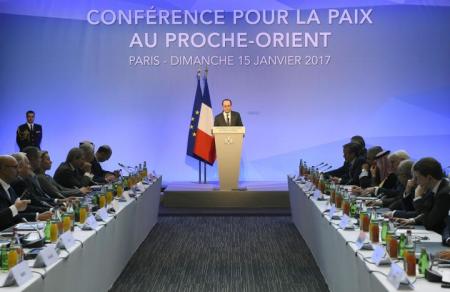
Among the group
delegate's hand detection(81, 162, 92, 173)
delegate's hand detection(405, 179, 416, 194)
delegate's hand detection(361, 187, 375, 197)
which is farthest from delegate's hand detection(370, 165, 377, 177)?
delegate's hand detection(81, 162, 92, 173)

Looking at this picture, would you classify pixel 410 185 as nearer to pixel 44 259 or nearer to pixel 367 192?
pixel 367 192

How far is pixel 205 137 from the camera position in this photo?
1045cm

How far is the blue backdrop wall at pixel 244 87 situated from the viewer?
436 inches

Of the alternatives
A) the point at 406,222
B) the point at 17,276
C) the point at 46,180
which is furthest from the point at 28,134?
the point at 17,276

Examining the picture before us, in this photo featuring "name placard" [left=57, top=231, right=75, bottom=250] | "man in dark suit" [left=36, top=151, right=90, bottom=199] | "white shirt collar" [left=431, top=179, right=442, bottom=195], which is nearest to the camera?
"name placard" [left=57, top=231, right=75, bottom=250]

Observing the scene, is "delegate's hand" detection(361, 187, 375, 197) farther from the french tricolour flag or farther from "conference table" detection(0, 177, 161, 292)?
the french tricolour flag

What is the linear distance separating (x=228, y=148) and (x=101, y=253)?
458cm

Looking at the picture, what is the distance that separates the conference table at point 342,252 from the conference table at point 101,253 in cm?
152

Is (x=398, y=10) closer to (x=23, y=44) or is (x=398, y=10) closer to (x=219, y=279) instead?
(x=23, y=44)

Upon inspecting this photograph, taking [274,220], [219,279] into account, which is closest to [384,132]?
[274,220]

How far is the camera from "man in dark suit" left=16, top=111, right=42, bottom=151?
10664 millimetres

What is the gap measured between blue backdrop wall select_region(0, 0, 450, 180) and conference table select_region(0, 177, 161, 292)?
154 inches

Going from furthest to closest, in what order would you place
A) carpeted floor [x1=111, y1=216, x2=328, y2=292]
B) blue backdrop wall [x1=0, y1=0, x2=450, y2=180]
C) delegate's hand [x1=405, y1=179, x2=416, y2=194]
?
1. blue backdrop wall [x1=0, y1=0, x2=450, y2=180]
2. carpeted floor [x1=111, y1=216, x2=328, y2=292]
3. delegate's hand [x1=405, y1=179, x2=416, y2=194]

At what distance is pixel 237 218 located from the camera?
349 inches
